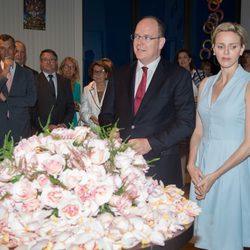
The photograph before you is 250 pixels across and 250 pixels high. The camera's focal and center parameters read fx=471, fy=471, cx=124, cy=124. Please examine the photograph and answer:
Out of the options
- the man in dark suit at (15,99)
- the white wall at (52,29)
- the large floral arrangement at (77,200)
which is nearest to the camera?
the large floral arrangement at (77,200)

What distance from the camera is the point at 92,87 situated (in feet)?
16.8

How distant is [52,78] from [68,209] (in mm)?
3488

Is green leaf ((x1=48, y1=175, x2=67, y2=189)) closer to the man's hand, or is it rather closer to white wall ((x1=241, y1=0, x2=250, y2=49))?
the man's hand

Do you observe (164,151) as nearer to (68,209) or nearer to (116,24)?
(68,209)

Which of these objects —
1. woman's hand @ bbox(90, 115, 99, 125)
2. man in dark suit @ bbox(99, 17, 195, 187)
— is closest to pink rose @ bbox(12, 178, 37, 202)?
man in dark suit @ bbox(99, 17, 195, 187)

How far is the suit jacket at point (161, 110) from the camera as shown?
2629 mm

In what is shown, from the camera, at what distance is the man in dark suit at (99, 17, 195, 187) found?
255 cm

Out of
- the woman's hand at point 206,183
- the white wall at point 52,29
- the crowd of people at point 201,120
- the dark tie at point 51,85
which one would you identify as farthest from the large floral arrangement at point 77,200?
the white wall at point 52,29

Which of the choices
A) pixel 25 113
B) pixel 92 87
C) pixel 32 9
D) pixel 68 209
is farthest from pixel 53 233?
pixel 32 9

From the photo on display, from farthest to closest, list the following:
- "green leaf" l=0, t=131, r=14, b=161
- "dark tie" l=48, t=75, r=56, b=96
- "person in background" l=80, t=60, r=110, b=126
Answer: "person in background" l=80, t=60, r=110, b=126, "dark tie" l=48, t=75, r=56, b=96, "green leaf" l=0, t=131, r=14, b=161

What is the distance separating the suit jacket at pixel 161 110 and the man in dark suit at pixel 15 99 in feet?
3.98

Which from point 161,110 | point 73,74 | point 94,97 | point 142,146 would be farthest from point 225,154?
point 73,74

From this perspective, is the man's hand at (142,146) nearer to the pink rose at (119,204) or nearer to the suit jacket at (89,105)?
the pink rose at (119,204)

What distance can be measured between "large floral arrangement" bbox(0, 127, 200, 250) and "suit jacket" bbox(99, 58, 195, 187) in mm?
1065
